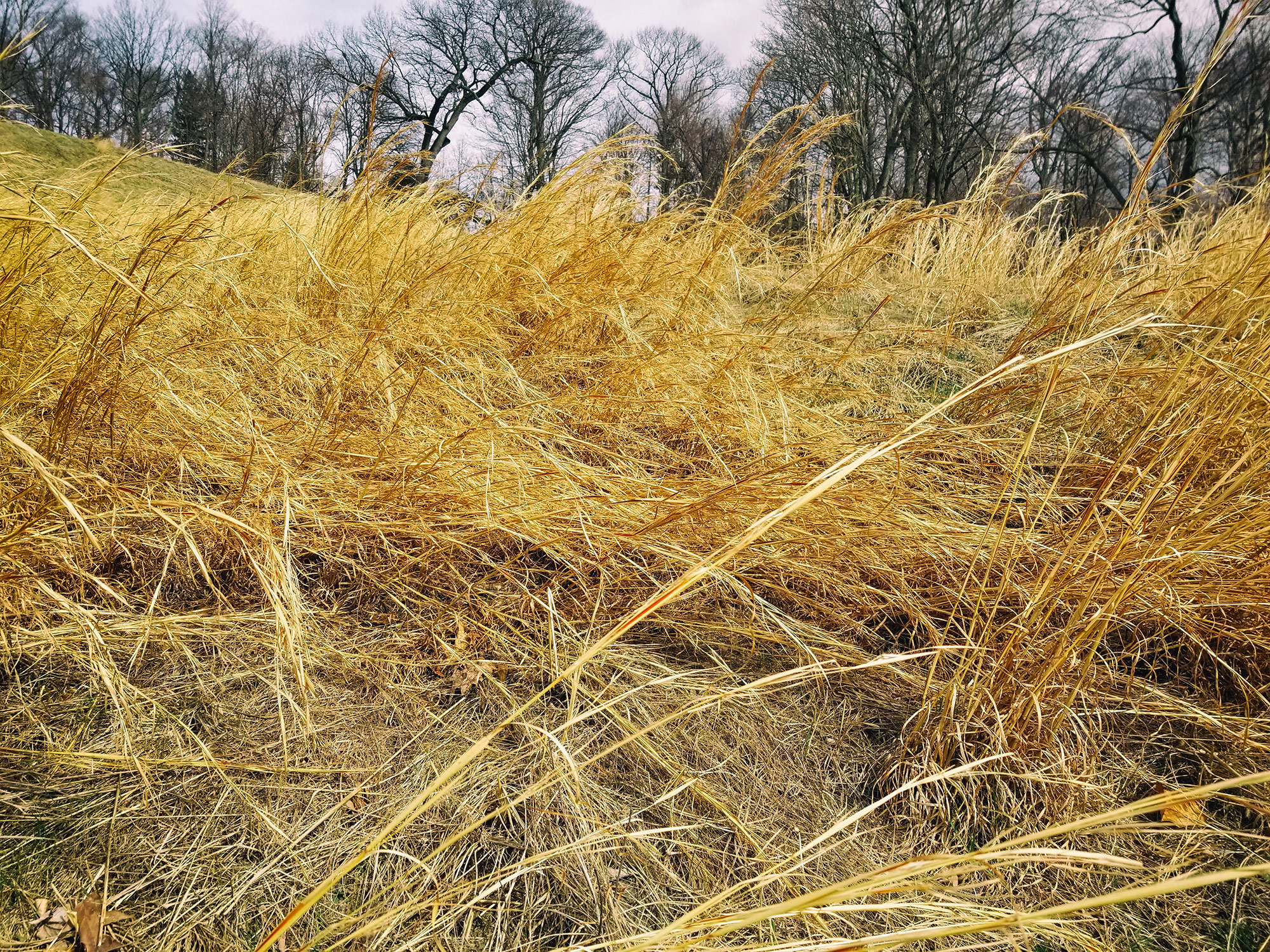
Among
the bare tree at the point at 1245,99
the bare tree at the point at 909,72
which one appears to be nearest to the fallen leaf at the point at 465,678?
the bare tree at the point at 909,72

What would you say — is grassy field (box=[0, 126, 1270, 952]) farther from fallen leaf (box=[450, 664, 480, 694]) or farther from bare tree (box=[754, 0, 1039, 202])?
bare tree (box=[754, 0, 1039, 202])

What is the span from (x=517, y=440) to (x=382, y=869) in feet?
2.72

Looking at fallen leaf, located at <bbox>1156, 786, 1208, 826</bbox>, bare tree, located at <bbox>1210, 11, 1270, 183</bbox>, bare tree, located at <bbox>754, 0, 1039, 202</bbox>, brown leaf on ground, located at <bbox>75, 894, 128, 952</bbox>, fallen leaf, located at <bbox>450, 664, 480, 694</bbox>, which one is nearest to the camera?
brown leaf on ground, located at <bbox>75, 894, 128, 952</bbox>

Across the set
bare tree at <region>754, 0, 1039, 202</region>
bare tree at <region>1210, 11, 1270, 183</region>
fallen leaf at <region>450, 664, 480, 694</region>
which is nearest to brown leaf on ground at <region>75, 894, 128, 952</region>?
fallen leaf at <region>450, 664, 480, 694</region>

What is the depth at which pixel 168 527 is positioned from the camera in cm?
109

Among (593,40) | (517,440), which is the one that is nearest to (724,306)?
(517,440)

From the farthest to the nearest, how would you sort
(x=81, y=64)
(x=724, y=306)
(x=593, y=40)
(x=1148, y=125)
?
(x=81, y=64)
(x=593, y=40)
(x=1148, y=125)
(x=724, y=306)

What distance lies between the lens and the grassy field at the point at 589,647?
0.71m

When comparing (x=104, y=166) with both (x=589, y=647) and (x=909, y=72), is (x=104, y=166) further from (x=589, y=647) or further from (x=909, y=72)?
(x=909, y=72)

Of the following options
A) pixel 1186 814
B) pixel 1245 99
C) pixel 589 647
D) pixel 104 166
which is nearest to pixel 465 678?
pixel 589 647

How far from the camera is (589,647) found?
941 millimetres

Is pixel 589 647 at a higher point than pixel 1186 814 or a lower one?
higher

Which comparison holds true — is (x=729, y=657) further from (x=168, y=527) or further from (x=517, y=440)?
(x=168, y=527)

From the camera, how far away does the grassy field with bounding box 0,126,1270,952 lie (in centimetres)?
71
